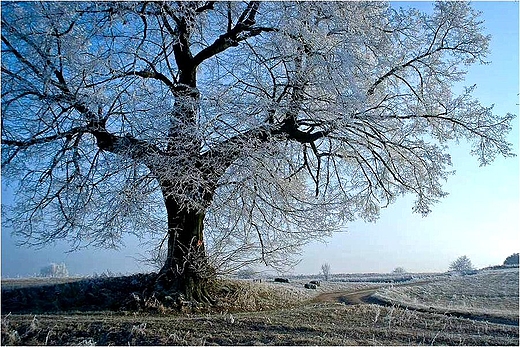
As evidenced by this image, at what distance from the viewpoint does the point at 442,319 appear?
10.8 metres

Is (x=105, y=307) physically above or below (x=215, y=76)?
below

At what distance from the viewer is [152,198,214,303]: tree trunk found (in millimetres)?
12625

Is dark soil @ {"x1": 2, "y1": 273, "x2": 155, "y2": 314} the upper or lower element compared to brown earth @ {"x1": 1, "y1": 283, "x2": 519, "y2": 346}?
upper

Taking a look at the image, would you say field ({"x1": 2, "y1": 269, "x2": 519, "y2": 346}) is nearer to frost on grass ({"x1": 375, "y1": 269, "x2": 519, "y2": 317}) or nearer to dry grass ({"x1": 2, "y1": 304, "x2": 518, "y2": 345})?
dry grass ({"x1": 2, "y1": 304, "x2": 518, "y2": 345})

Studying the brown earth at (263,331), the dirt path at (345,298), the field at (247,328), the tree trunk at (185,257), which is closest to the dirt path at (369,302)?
the dirt path at (345,298)

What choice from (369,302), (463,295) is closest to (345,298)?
(369,302)

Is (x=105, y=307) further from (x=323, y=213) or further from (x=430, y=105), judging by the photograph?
(x=430, y=105)

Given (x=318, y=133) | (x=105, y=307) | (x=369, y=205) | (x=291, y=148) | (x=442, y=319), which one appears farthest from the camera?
(x=369, y=205)

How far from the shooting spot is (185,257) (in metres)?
12.7

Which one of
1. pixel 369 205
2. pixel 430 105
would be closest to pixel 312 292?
pixel 369 205

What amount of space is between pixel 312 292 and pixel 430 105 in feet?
31.2

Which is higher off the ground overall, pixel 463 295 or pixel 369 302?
pixel 463 295

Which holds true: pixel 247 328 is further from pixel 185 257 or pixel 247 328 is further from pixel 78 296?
pixel 78 296

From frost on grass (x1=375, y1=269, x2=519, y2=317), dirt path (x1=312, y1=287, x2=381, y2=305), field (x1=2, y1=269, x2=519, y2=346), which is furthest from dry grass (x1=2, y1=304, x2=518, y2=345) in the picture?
dirt path (x1=312, y1=287, x2=381, y2=305)
